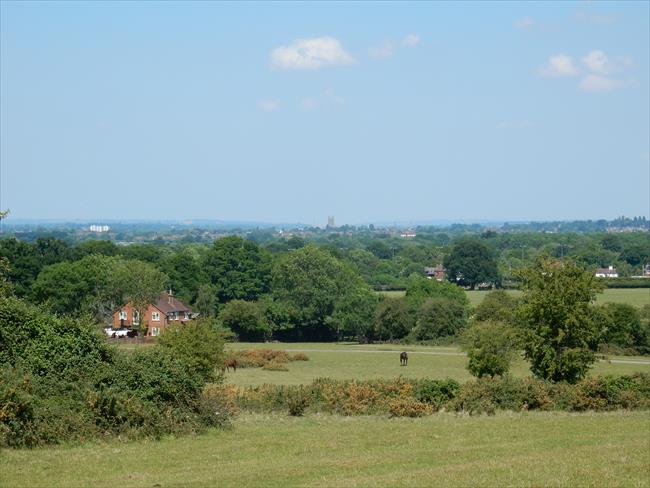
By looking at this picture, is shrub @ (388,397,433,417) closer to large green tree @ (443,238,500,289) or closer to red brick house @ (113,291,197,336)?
red brick house @ (113,291,197,336)

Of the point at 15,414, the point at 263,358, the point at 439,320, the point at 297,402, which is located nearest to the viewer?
the point at 15,414

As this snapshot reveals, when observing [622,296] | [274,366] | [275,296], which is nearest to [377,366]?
[274,366]

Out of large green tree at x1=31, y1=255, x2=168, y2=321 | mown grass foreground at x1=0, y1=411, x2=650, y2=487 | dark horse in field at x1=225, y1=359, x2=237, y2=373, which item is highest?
mown grass foreground at x1=0, y1=411, x2=650, y2=487

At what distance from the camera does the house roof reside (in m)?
97.8

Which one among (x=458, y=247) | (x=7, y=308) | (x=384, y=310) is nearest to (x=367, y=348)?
(x=384, y=310)

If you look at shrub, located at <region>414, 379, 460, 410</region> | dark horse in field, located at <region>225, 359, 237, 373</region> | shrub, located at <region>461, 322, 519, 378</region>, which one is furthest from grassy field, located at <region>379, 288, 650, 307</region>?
shrub, located at <region>414, 379, 460, 410</region>

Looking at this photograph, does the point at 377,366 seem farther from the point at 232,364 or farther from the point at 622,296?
the point at 622,296

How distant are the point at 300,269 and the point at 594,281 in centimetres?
6275

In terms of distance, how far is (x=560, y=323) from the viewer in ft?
140

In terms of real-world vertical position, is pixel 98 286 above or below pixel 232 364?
above

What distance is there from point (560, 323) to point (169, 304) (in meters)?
62.1

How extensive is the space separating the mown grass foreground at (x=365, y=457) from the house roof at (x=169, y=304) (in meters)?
68.2

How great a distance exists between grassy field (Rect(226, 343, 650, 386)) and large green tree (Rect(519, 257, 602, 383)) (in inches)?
435

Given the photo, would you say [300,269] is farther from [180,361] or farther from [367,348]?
[180,361]
